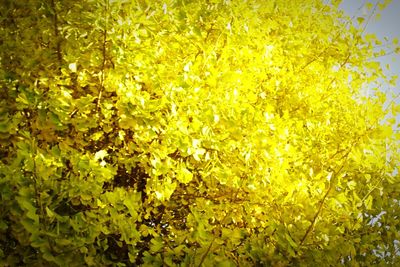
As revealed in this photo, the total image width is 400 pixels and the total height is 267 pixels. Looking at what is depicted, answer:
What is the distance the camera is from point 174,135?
220cm

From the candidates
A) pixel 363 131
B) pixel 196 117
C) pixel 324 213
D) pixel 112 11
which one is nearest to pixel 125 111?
pixel 196 117

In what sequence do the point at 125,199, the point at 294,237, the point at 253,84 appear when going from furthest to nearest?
the point at 253,84
the point at 294,237
the point at 125,199

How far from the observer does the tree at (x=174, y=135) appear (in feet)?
6.64

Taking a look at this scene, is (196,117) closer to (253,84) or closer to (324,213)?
(253,84)

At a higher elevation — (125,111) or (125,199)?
(125,111)

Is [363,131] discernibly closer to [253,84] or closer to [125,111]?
[253,84]

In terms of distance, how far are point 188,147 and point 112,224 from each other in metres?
0.63

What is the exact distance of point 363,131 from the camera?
258 centimetres

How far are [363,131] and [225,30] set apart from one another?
1.24 metres

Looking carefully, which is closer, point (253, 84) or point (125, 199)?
point (125, 199)

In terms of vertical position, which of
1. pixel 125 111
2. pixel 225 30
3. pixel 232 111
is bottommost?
pixel 125 111

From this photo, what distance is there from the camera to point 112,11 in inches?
83.1

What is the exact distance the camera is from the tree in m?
2.02

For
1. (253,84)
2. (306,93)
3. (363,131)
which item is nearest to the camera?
(363,131)
